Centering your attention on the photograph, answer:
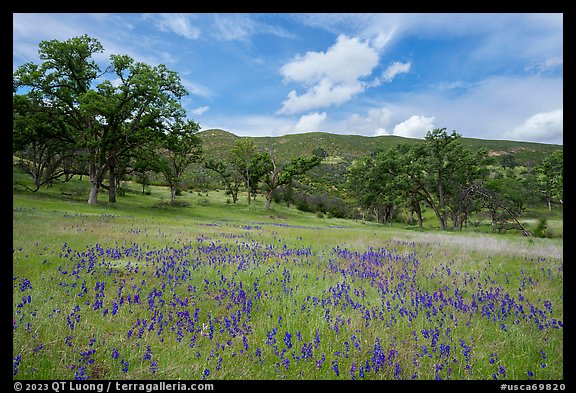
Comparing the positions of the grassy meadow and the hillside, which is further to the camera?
the hillside

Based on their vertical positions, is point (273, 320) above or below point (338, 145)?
below

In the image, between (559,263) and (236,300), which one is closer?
(236,300)

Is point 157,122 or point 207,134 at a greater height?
point 207,134

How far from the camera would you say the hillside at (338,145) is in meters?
135

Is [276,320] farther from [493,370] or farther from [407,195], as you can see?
[407,195]

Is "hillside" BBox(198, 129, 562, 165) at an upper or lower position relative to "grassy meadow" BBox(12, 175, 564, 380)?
upper

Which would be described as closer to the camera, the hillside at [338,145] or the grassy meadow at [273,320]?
the grassy meadow at [273,320]

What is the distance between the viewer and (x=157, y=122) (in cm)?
3694

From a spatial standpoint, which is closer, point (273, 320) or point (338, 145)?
point (273, 320)

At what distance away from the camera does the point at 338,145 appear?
6004 inches

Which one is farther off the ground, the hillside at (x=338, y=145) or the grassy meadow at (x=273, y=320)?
the hillside at (x=338, y=145)

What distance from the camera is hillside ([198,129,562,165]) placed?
135 metres

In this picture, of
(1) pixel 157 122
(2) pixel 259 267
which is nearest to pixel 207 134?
(1) pixel 157 122
